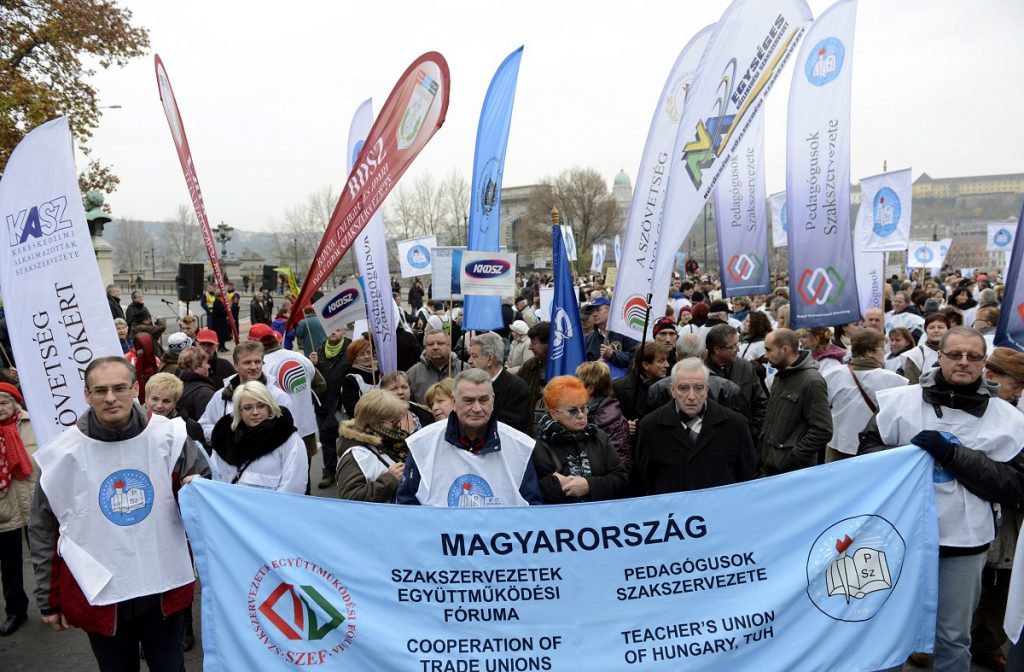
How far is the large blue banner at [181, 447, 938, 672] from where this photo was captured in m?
3.75

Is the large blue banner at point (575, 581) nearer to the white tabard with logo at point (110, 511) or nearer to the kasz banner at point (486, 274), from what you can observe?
the white tabard with logo at point (110, 511)

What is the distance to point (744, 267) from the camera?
10344mm

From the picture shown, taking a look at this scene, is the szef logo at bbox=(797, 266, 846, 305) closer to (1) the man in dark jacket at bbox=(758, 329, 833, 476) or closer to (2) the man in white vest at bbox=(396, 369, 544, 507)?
(1) the man in dark jacket at bbox=(758, 329, 833, 476)

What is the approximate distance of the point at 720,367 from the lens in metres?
6.81

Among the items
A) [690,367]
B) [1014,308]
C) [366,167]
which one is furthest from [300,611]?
[1014,308]

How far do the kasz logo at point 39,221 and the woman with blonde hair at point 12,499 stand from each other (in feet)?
5.14

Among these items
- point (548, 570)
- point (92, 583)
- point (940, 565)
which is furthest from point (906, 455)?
point (92, 583)

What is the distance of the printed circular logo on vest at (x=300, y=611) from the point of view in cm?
372

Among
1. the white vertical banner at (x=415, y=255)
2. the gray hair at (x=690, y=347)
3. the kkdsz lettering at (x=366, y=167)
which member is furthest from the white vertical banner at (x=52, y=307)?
the white vertical banner at (x=415, y=255)

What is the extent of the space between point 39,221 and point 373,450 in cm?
234

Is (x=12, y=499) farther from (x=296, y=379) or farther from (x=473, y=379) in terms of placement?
(x=473, y=379)

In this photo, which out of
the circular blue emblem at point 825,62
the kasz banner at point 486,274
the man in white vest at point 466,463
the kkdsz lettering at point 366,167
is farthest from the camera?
the kasz banner at point 486,274

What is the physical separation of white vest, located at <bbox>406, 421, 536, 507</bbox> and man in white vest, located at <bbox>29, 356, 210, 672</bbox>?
4.02ft

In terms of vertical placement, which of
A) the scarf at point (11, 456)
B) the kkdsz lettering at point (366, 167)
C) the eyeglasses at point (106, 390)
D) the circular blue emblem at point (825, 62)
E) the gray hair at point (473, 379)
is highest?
the circular blue emblem at point (825, 62)
